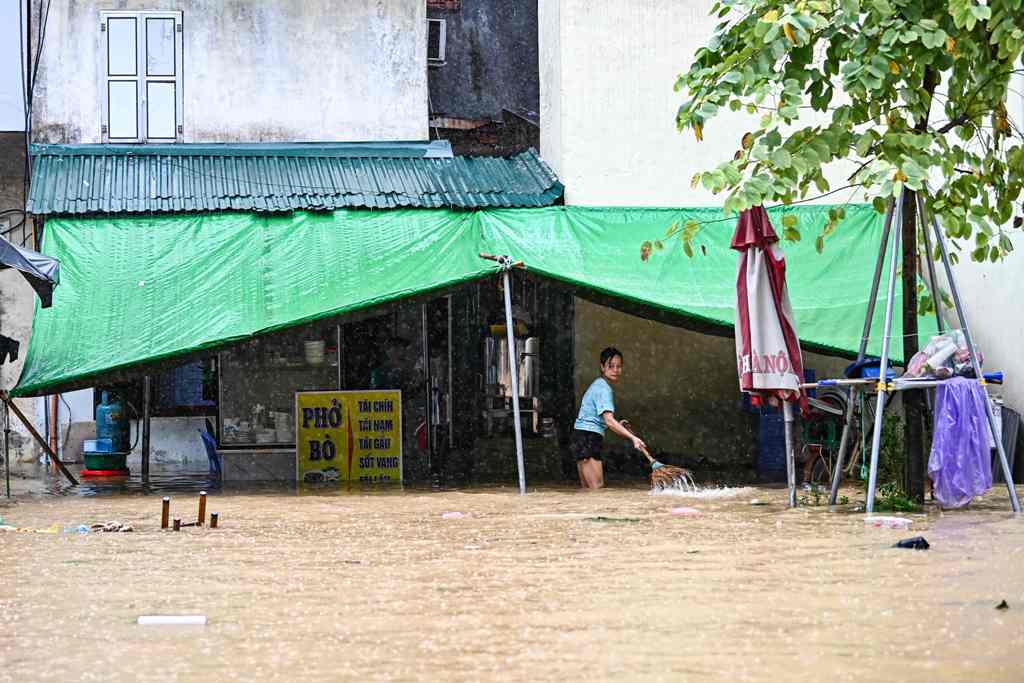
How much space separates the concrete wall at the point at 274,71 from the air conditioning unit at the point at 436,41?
4892 millimetres

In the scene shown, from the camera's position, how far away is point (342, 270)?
1324 cm

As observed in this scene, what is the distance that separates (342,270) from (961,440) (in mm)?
6036

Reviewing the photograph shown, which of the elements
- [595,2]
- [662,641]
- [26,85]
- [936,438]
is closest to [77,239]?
[26,85]

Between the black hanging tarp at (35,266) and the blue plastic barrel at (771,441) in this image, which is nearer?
the black hanging tarp at (35,266)

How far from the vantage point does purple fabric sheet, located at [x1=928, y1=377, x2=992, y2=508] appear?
9555 mm

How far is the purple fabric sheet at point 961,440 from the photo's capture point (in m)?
9.55

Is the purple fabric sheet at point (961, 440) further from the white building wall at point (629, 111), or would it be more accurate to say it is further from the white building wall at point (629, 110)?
the white building wall at point (629, 111)

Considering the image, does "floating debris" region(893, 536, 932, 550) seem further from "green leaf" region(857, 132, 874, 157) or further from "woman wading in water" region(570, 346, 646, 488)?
"woman wading in water" region(570, 346, 646, 488)

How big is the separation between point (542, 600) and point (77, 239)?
9186 mm

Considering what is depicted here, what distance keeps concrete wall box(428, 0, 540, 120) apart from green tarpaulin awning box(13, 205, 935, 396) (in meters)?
8.13

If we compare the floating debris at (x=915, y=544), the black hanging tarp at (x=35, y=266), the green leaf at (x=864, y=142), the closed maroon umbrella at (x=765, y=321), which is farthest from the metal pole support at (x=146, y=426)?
the floating debris at (x=915, y=544)

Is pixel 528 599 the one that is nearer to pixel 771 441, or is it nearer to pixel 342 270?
pixel 342 270

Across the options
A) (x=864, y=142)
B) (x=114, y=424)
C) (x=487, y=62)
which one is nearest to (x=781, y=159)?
(x=864, y=142)

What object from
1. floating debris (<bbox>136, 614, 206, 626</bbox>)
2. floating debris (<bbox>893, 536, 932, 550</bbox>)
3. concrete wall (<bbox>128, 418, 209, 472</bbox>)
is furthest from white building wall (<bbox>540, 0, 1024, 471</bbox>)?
floating debris (<bbox>136, 614, 206, 626</bbox>)
